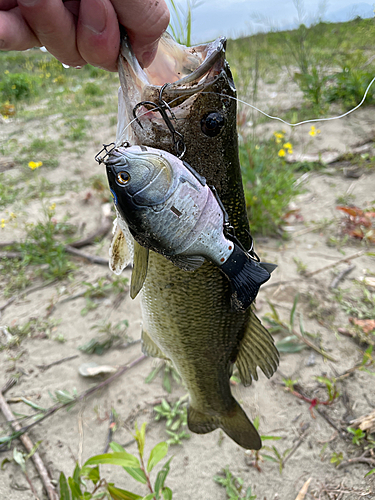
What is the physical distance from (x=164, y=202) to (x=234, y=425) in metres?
1.44

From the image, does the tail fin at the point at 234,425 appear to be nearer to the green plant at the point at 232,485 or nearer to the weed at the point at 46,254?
the green plant at the point at 232,485

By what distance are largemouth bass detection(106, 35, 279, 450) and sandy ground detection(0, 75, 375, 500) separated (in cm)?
49

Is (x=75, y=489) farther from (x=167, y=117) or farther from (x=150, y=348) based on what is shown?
(x=167, y=117)

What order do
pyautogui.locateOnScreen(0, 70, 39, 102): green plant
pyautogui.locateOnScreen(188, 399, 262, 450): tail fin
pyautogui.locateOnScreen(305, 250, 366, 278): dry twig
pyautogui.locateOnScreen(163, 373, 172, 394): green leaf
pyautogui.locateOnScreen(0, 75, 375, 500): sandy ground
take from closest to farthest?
pyautogui.locateOnScreen(188, 399, 262, 450): tail fin < pyautogui.locateOnScreen(0, 75, 375, 500): sandy ground < pyautogui.locateOnScreen(163, 373, 172, 394): green leaf < pyautogui.locateOnScreen(305, 250, 366, 278): dry twig < pyautogui.locateOnScreen(0, 70, 39, 102): green plant

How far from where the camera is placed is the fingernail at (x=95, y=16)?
1.07 metres

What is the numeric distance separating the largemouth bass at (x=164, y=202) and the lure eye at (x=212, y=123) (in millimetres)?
305

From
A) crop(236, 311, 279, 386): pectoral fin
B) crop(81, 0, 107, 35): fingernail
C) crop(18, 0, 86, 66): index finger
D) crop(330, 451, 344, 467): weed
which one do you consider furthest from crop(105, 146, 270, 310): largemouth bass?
crop(330, 451, 344, 467): weed

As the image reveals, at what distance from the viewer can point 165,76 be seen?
1.32 m

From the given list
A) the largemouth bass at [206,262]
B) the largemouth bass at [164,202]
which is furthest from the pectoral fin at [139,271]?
the largemouth bass at [164,202]

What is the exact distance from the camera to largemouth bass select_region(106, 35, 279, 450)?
3.68 feet

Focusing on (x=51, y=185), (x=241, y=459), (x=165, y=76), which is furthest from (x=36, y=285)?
(x=165, y=76)

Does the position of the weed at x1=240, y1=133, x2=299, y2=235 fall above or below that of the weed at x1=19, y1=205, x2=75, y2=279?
above

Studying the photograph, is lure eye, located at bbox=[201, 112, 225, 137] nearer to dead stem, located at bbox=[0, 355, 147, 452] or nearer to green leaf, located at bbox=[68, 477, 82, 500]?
green leaf, located at bbox=[68, 477, 82, 500]

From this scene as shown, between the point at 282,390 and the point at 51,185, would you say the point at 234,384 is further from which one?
the point at 51,185
